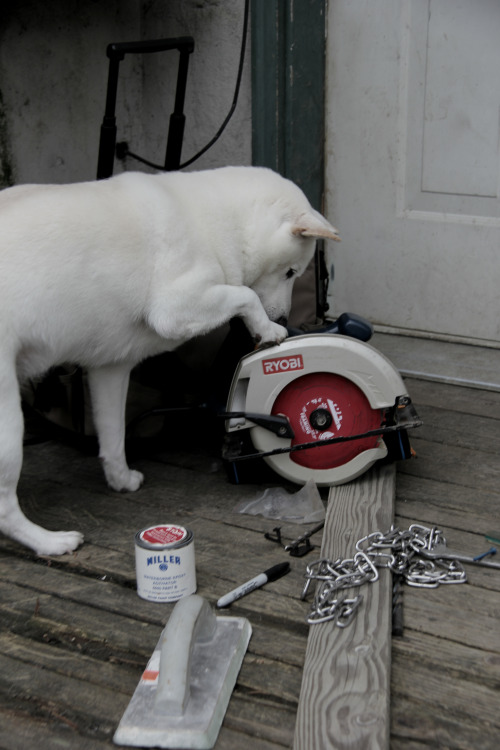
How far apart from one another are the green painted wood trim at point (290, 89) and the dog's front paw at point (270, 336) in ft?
4.01

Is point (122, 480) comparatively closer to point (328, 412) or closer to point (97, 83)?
point (328, 412)

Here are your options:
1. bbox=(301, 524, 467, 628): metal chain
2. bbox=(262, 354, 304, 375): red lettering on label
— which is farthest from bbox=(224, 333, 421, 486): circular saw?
bbox=(301, 524, 467, 628): metal chain

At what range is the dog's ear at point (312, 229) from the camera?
6.95 ft

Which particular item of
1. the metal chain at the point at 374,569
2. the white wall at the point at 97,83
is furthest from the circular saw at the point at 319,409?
the white wall at the point at 97,83

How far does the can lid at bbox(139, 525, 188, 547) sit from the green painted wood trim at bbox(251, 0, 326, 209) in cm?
177

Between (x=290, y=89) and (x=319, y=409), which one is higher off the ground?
(x=290, y=89)

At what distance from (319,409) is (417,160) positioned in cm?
132

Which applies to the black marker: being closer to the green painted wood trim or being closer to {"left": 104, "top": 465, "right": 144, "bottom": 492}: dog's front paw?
{"left": 104, "top": 465, "right": 144, "bottom": 492}: dog's front paw

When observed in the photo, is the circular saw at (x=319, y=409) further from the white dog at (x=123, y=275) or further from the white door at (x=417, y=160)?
the white door at (x=417, y=160)

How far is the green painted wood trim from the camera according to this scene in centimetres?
305

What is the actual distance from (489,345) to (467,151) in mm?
689

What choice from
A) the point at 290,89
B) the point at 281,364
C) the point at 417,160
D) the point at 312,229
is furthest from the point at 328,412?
the point at 290,89

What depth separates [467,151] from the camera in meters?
3.00

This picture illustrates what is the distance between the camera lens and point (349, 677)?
1.49 m
